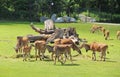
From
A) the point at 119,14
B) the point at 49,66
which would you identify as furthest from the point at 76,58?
the point at 119,14

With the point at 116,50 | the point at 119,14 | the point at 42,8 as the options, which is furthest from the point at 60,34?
the point at 119,14

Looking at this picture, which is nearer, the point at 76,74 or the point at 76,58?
the point at 76,74

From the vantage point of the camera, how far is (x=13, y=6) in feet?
195

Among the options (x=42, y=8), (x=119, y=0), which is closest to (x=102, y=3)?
(x=119, y=0)

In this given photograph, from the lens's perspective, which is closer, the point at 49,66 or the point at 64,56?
the point at 49,66

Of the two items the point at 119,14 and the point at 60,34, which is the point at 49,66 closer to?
the point at 60,34

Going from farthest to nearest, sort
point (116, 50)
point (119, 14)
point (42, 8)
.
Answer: point (119, 14) → point (42, 8) → point (116, 50)

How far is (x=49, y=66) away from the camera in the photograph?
63.5 ft

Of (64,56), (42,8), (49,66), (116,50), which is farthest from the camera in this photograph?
(42,8)

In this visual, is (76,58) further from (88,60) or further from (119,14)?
(119,14)

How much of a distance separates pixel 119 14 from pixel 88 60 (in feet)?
140

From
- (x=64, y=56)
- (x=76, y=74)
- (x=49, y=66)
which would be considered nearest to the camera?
(x=76, y=74)

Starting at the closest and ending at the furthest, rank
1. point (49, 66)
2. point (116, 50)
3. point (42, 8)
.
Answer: point (49, 66) < point (116, 50) < point (42, 8)

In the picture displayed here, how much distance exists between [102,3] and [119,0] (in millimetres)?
2620
